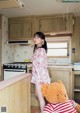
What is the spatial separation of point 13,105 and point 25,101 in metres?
0.49

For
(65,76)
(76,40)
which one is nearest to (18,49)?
(76,40)

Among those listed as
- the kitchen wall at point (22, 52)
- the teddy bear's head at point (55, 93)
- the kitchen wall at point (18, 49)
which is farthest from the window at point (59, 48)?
the teddy bear's head at point (55, 93)

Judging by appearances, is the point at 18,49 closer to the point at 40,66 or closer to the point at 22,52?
the point at 22,52

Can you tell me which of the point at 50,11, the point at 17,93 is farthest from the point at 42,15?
the point at 17,93

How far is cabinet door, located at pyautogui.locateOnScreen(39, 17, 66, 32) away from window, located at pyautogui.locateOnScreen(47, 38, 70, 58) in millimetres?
361

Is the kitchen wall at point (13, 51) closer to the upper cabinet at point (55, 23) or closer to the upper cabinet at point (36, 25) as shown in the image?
the upper cabinet at point (36, 25)

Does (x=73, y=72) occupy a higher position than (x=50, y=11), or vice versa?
(x=50, y=11)

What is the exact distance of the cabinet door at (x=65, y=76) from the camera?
371cm

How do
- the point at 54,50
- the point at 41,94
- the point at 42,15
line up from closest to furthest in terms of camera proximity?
the point at 41,94 < the point at 42,15 < the point at 54,50

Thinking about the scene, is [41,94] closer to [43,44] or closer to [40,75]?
[40,75]

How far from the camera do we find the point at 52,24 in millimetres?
4301

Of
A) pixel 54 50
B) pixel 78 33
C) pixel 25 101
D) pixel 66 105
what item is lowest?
pixel 66 105

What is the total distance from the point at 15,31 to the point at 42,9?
3.40 ft

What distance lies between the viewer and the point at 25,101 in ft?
7.68
